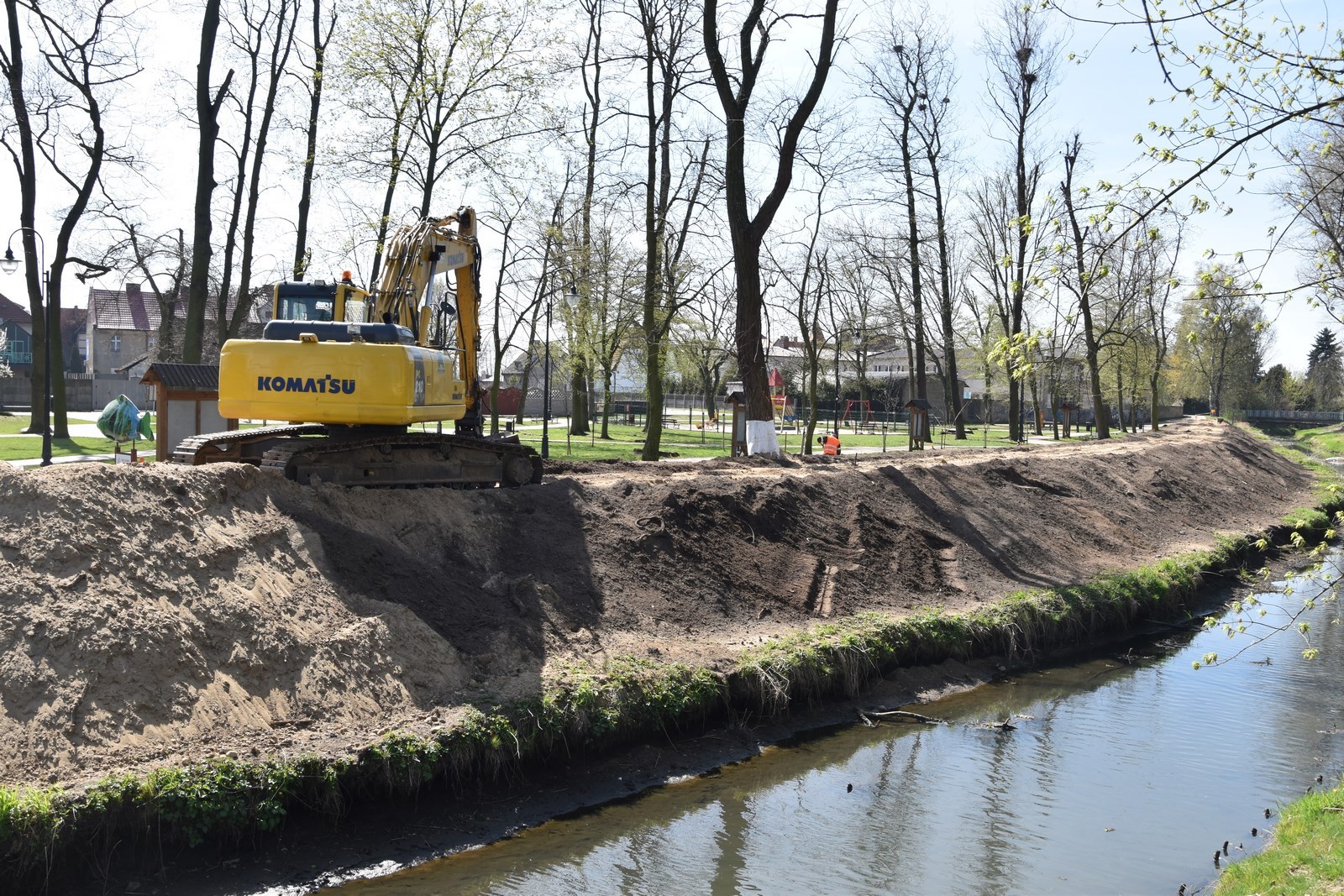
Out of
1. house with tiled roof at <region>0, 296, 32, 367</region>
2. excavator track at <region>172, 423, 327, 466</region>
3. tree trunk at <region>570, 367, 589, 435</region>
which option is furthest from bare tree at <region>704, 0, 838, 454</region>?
house with tiled roof at <region>0, 296, 32, 367</region>

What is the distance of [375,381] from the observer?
11.5 meters

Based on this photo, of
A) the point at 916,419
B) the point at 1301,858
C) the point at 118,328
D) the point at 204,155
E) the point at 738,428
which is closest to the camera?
the point at 1301,858

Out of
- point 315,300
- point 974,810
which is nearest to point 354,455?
point 315,300

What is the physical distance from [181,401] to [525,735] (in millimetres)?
11034

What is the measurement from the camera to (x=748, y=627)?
472 inches

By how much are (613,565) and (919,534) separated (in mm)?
5575

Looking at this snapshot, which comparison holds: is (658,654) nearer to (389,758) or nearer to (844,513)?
(389,758)

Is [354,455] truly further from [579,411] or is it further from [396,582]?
[579,411]

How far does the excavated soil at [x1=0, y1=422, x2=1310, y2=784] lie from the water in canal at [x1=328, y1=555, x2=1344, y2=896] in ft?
4.93

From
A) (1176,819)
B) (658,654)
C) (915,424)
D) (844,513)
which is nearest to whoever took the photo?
(1176,819)

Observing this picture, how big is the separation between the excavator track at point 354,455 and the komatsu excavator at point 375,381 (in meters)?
0.01

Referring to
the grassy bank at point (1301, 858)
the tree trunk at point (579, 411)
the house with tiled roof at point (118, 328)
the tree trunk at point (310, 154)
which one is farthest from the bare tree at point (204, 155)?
the house with tiled roof at point (118, 328)

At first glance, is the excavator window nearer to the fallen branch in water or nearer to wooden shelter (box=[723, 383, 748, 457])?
the fallen branch in water

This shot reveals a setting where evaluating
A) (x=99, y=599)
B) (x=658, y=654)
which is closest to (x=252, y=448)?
(x=99, y=599)
